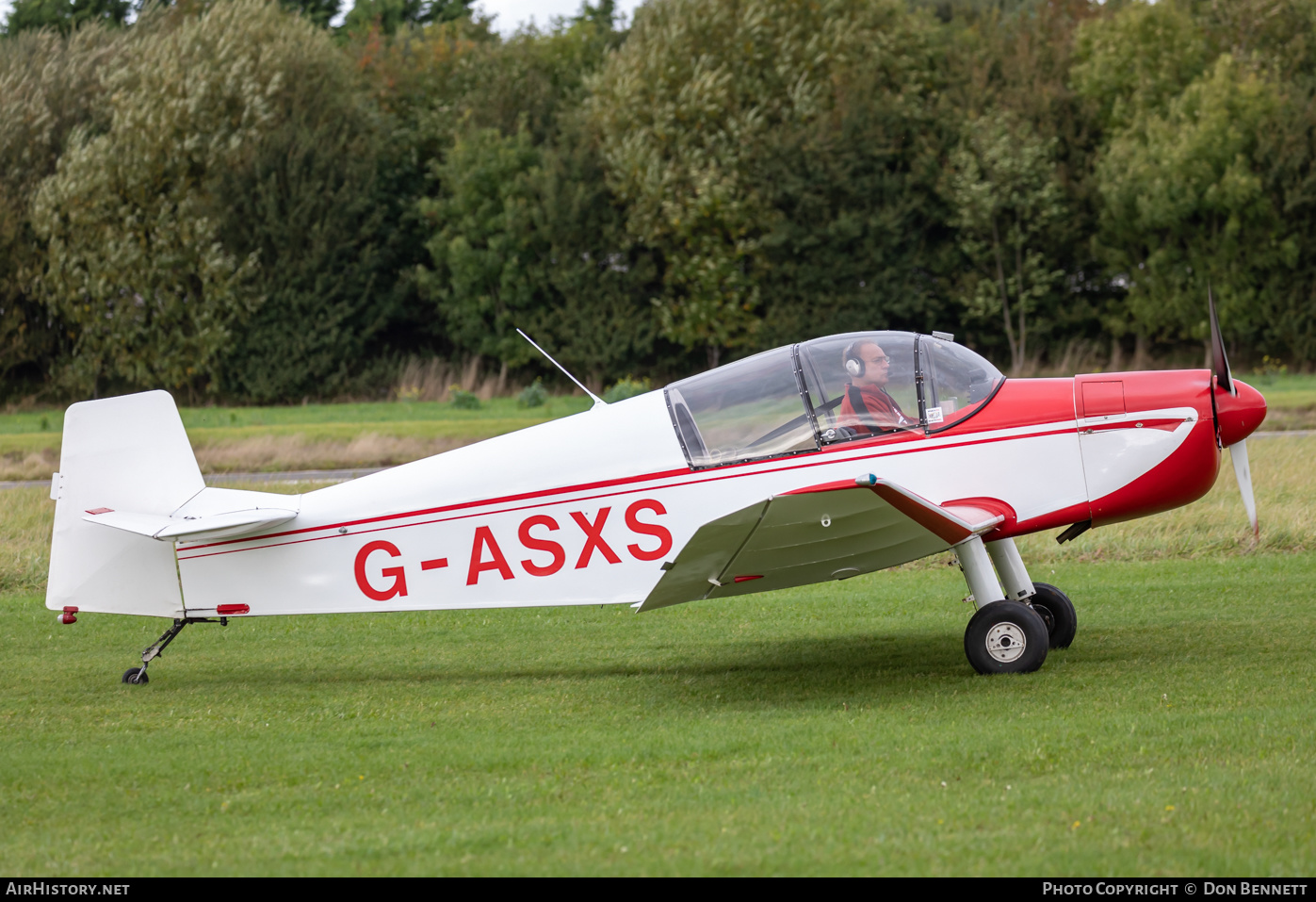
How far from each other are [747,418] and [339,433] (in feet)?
54.4

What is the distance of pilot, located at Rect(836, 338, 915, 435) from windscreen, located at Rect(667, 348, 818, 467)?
0.87 ft

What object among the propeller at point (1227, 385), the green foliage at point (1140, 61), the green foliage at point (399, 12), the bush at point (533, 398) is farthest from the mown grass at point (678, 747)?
the green foliage at point (399, 12)

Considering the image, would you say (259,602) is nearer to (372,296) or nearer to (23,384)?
(372,296)

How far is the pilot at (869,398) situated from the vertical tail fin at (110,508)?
4208 millimetres

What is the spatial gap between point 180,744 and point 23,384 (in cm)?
3395

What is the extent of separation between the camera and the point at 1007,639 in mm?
7234

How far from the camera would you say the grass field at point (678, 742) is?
14.9ft

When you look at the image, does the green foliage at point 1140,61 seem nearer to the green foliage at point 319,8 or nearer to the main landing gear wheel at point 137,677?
the green foliage at point 319,8

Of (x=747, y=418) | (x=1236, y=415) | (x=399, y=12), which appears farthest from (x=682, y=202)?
(x=1236, y=415)

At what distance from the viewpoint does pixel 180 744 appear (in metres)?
6.38

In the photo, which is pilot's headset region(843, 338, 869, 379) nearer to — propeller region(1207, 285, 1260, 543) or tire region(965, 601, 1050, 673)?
tire region(965, 601, 1050, 673)

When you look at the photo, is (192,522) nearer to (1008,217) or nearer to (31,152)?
(1008,217)

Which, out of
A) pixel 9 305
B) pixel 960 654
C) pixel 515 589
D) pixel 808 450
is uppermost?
pixel 9 305
